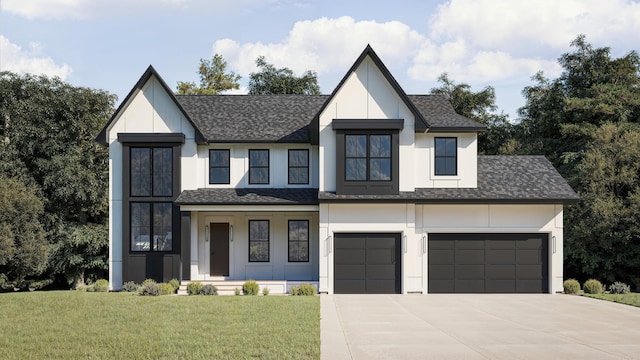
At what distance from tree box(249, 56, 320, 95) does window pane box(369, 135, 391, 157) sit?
2304cm

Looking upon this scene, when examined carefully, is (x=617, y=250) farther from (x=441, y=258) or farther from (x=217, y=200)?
(x=217, y=200)

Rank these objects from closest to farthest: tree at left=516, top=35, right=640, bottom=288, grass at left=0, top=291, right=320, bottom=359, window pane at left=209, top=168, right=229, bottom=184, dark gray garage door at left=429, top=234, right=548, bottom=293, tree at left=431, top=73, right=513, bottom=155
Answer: grass at left=0, top=291, right=320, bottom=359 → dark gray garage door at left=429, top=234, right=548, bottom=293 → window pane at left=209, top=168, right=229, bottom=184 → tree at left=516, top=35, right=640, bottom=288 → tree at left=431, top=73, right=513, bottom=155

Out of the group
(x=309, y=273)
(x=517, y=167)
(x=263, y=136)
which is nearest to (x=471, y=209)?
(x=517, y=167)

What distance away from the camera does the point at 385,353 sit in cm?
1213

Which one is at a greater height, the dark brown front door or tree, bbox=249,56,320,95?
tree, bbox=249,56,320,95

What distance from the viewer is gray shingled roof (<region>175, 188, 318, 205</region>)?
2522 cm

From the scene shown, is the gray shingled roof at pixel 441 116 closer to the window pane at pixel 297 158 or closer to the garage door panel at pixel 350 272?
the window pane at pixel 297 158

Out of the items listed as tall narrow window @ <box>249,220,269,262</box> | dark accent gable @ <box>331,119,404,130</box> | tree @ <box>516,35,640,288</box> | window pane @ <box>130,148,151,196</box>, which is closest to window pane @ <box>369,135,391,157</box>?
Result: dark accent gable @ <box>331,119,404,130</box>

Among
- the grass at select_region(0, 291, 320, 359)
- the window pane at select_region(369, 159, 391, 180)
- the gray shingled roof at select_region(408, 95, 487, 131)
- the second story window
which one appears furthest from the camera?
the second story window

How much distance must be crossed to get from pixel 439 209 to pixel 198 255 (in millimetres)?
10280

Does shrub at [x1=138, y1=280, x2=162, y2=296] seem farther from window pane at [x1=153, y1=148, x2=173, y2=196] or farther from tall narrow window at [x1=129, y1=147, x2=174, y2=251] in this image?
window pane at [x1=153, y1=148, x2=173, y2=196]

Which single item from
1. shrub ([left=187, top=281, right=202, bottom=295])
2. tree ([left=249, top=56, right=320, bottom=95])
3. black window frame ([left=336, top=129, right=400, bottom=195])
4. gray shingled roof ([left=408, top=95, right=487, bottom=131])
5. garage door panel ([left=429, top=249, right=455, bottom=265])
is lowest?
shrub ([left=187, top=281, right=202, bottom=295])

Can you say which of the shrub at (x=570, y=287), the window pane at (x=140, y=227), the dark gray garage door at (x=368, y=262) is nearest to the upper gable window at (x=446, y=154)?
the dark gray garage door at (x=368, y=262)

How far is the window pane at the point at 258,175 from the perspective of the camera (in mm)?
27141
